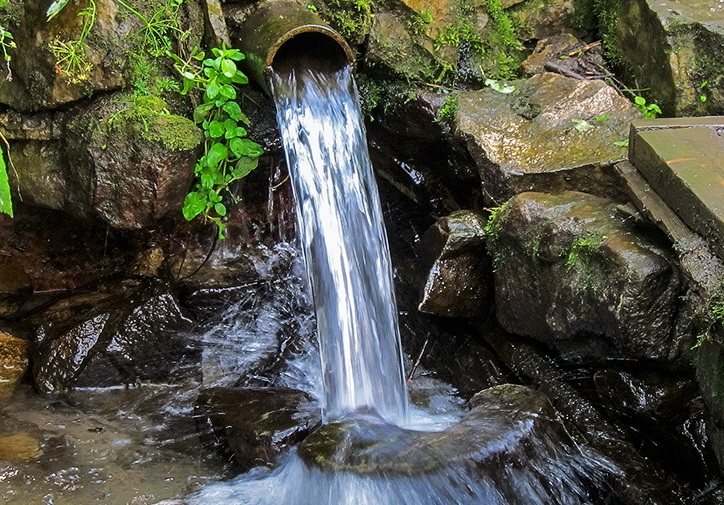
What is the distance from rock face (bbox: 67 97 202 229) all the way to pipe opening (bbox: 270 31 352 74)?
0.81m

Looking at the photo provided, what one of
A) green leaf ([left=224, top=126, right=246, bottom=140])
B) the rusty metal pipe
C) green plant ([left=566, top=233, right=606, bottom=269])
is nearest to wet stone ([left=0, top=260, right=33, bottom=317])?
green leaf ([left=224, top=126, right=246, bottom=140])

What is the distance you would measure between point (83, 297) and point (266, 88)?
2.20m

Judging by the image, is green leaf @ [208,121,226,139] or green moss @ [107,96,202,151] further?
green leaf @ [208,121,226,139]

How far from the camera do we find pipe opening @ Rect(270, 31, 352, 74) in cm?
429

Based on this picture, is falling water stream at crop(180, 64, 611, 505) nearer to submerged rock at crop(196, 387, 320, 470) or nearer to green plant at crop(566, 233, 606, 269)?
submerged rock at crop(196, 387, 320, 470)

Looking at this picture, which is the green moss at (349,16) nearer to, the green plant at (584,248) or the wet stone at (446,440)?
the green plant at (584,248)

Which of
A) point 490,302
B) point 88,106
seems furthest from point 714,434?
point 88,106

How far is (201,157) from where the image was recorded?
410 cm

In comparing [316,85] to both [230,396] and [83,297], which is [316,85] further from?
[83,297]

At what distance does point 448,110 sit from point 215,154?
159 cm

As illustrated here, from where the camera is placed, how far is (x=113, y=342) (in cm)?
451

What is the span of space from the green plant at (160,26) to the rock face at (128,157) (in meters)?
0.37

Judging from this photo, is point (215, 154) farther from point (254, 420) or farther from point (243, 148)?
point (254, 420)

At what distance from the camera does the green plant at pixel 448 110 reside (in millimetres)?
4383
